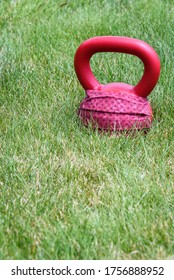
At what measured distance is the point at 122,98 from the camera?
2.33 metres

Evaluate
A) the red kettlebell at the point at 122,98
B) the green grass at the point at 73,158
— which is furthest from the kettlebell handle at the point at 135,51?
the green grass at the point at 73,158

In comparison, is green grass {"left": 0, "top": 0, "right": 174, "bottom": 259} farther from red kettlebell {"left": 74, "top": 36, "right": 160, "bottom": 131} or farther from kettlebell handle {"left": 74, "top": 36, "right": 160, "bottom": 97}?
kettlebell handle {"left": 74, "top": 36, "right": 160, "bottom": 97}

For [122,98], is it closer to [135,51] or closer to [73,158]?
[135,51]

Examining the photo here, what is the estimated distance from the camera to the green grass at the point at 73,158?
5.55ft

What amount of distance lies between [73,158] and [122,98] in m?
0.33

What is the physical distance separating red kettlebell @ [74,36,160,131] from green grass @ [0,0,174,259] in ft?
0.18

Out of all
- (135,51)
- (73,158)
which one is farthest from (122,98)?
(73,158)

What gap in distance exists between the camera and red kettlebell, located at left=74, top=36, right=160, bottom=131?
2320 millimetres

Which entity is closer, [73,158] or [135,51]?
[73,158]

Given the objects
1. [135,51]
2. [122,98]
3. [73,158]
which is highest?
[135,51]

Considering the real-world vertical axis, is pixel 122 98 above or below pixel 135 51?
below

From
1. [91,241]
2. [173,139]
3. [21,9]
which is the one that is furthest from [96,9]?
[91,241]

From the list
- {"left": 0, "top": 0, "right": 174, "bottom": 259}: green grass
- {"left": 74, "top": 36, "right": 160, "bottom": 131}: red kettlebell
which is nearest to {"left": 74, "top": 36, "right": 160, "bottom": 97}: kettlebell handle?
{"left": 74, "top": 36, "right": 160, "bottom": 131}: red kettlebell

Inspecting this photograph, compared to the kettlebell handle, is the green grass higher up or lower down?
lower down
